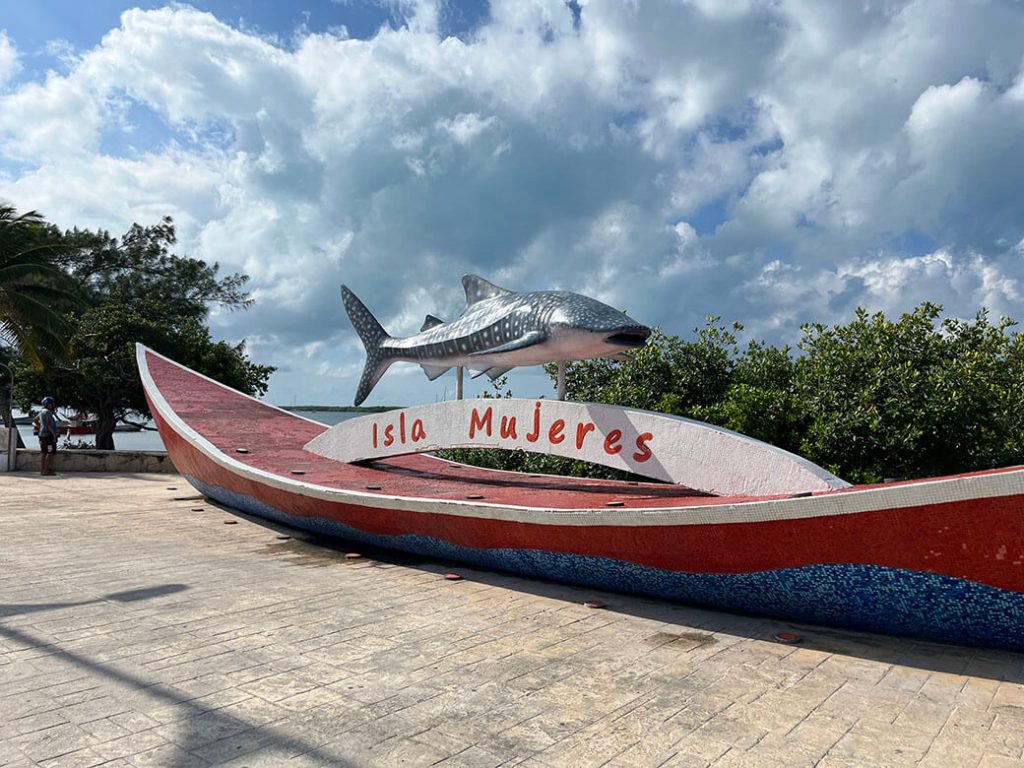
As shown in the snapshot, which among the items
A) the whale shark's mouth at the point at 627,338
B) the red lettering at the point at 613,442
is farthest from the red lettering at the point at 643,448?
the whale shark's mouth at the point at 627,338

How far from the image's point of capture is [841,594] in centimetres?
432

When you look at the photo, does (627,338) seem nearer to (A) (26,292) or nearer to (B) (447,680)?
(B) (447,680)

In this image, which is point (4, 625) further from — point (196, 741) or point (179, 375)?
point (179, 375)

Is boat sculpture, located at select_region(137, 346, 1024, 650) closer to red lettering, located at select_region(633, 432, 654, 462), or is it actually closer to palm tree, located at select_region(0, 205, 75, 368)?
red lettering, located at select_region(633, 432, 654, 462)

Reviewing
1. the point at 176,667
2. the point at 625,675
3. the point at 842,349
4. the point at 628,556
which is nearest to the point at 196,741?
the point at 176,667

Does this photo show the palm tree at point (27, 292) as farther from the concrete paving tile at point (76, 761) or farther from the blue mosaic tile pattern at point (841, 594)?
the concrete paving tile at point (76, 761)

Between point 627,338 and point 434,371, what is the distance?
2808mm

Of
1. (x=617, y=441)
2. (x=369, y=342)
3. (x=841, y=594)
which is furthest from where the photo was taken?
(x=369, y=342)

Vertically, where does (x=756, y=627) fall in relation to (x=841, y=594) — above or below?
below

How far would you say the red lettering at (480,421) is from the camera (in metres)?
7.23

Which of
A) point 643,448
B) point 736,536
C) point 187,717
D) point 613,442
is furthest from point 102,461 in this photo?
point 736,536

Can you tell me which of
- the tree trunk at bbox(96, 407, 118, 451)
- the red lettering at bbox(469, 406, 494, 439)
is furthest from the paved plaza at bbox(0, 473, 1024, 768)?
the tree trunk at bbox(96, 407, 118, 451)

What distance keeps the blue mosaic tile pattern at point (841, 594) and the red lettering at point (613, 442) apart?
1151 mm

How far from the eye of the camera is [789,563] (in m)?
4.42
